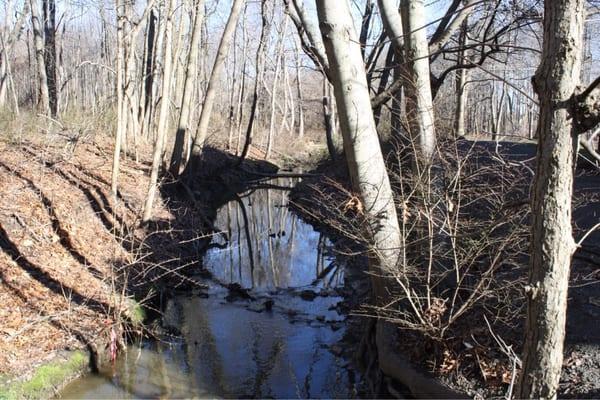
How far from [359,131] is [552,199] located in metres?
4.03

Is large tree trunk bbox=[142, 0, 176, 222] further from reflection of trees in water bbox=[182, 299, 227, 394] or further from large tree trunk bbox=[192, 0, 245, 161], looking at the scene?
large tree trunk bbox=[192, 0, 245, 161]

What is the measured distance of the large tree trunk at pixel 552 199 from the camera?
258 cm

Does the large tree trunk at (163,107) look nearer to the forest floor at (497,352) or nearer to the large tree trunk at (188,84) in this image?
the large tree trunk at (188,84)

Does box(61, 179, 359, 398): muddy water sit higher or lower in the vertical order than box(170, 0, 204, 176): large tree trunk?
lower

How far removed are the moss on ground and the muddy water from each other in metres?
0.17

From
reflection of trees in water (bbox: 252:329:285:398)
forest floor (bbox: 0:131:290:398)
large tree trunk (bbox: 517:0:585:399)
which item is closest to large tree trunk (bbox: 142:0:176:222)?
forest floor (bbox: 0:131:290:398)

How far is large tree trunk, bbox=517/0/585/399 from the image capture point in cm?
258

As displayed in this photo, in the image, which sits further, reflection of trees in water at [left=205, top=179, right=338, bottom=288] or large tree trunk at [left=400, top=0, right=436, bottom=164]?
reflection of trees in water at [left=205, top=179, right=338, bottom=288]

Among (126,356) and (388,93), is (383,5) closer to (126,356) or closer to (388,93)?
(388,93)

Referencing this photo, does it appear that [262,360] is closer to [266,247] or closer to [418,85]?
[418,85]

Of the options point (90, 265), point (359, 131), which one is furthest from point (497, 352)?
point (90, 265)

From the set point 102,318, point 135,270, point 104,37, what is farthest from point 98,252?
point 104,37

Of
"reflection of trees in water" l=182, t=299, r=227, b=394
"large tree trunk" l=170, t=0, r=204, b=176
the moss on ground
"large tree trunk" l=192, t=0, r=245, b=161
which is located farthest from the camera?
"large tree trunk" l=192, t=0, r=245, b=161

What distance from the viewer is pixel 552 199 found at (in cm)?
266
